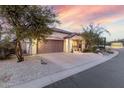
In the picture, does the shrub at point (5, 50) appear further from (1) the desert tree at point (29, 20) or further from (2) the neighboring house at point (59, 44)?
(2) the neighboring house at point (59, 44)

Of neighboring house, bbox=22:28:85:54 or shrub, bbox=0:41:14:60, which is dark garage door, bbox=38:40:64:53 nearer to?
neighboring house, bbox=22:28:85:54

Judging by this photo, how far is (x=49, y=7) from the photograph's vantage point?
14.2 metres

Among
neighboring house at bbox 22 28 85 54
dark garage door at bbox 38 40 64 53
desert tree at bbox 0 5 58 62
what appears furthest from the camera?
dark garage door at bbox 38 40 64 53

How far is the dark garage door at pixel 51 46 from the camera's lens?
23.2 m

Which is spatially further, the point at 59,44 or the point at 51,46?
the point at 59,44

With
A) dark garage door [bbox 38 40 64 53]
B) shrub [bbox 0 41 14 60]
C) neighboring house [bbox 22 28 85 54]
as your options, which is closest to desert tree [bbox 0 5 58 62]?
shrub [bbox 0 41 14 60]

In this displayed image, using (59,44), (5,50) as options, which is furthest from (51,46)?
(5,50)

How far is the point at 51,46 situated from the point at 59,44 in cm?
223

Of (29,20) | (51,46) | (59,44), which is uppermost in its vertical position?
(29,20)

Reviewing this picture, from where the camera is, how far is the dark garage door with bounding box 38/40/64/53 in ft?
76.1

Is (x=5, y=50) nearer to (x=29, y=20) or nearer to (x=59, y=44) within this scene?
(x=29, y=20)

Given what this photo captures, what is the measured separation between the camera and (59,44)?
2708cm

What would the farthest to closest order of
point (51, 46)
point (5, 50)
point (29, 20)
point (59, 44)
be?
point (59, 44) → point (51, 46) → point (5, 50) → point (29, 20)
